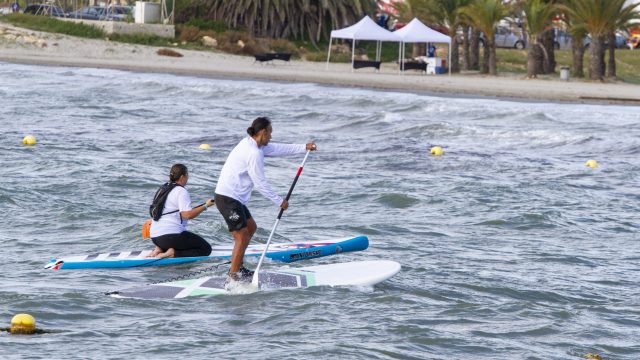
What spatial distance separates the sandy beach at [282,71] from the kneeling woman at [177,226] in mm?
24808

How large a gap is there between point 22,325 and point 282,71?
36947 millimetres

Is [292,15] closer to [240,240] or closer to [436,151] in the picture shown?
[436,151]

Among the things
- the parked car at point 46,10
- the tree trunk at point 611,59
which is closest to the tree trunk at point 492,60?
the tree trunk at point 611,59

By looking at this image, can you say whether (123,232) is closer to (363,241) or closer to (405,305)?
(363,241)

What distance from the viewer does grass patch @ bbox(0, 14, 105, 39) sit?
5616cm

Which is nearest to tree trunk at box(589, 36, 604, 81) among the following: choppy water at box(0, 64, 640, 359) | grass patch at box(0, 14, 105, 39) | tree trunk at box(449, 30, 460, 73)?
choppy water at box(0, 64, 640, 359)

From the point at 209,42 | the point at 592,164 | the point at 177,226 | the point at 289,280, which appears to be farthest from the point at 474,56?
the point at 289,280

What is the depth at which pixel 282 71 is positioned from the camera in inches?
1869

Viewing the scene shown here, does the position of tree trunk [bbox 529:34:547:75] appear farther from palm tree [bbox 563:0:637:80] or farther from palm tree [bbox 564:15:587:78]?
palm tree [bbox 563:0:637:80]

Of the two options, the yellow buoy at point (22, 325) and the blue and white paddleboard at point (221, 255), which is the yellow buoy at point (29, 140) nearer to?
the blue and white paddleboard at point (221, 255)

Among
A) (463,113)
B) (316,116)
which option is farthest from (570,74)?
(316,116)

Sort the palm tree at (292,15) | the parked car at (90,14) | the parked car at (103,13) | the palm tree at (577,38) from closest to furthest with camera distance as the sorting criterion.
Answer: the palm tree at (577,38)
the palm tree at (292,15)
the parked car at (103,13)
the parked car at (90,14)

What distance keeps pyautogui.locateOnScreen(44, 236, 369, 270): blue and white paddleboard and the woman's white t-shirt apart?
0.39 metres

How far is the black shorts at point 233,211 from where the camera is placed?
40.0 ft
